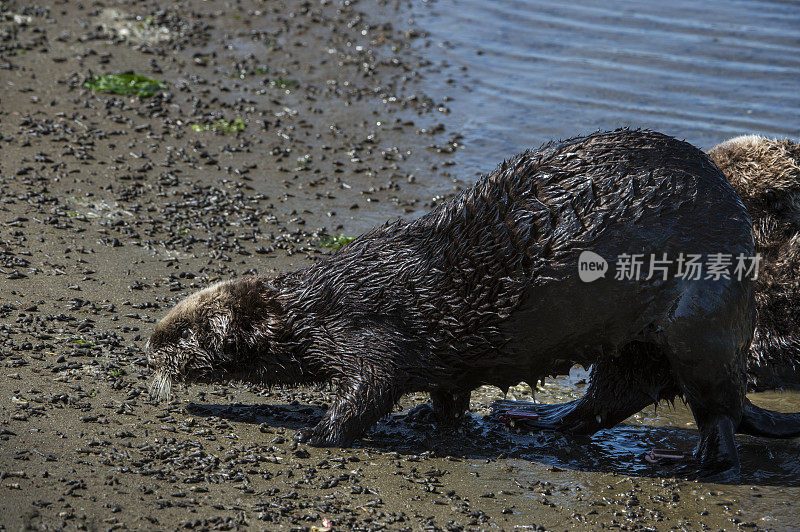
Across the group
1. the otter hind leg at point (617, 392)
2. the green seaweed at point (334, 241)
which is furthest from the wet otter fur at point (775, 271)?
the green seaweed at point (334, 241)

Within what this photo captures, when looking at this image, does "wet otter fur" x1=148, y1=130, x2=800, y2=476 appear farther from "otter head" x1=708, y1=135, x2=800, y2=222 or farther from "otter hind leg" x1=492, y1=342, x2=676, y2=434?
"otter head" x1=708, y1=135, x2=800, y2=222

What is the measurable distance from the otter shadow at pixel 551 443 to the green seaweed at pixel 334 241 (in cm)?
242

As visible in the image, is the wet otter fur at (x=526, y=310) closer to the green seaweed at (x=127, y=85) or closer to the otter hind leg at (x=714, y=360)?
the otter hind leg at (x=714, y=360)

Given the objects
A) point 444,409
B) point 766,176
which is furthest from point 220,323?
point 766,176

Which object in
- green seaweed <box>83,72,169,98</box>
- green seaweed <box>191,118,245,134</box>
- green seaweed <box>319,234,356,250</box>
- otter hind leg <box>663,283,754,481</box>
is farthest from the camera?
green seaweed <box>83,72,169,98</box>

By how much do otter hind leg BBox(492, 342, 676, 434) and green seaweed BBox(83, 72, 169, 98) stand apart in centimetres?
701

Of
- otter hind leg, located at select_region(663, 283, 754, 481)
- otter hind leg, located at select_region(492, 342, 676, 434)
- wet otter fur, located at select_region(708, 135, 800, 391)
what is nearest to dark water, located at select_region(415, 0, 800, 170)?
wet otter fur, located at select_region(708, 135, 800, 391)

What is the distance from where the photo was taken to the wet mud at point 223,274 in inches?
211

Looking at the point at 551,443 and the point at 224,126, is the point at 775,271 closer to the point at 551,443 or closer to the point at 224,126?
the point at 551,443

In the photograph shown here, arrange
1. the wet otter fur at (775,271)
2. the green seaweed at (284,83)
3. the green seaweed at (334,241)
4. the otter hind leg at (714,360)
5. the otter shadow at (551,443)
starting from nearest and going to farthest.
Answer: the otter hind leg at (714,360) → the otter shadow at (551,443) → the wet otter fur at (775,271) → the green seaweed at (334,241) → the green seaweed at (284,83)

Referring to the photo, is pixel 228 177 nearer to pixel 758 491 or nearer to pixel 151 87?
pixel 151 87

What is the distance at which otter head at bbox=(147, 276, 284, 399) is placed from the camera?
638 centimetres

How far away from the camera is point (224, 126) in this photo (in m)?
11.0

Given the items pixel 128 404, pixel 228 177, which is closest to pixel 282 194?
pixel 228 177
